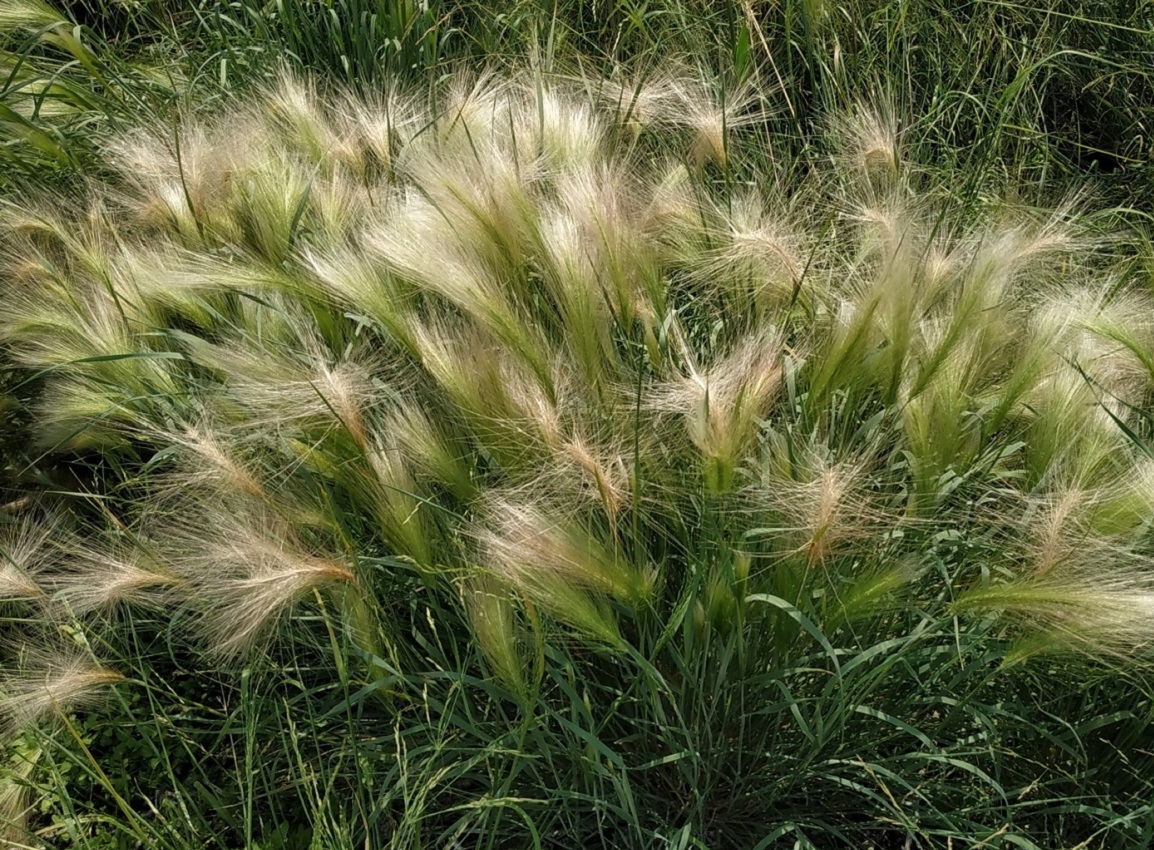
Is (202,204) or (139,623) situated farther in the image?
(202,204)

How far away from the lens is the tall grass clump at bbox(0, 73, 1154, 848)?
57.2 inches

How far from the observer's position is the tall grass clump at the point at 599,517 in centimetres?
145

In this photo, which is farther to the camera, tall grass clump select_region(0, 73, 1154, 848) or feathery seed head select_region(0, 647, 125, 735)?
feathery seed head select_region(0, 647, 125, 735)

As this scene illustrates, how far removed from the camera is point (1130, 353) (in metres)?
1.70

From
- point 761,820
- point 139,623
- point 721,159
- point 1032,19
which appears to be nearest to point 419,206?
point 721,159

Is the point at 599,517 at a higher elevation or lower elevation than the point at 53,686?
higher

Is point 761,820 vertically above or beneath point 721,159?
beneath

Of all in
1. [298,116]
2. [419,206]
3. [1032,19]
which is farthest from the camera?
[1032,19]

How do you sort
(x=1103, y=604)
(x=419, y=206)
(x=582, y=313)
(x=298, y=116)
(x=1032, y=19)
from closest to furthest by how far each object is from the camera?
(x=1103, y=604)
(x=582, y=313)
(x=419, y=206)
(x=298, y=116)
(x=1032, y=19)

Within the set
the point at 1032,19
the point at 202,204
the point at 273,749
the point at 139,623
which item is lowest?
the point at 273,749

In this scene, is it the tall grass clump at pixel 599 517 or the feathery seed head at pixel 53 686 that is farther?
the feathery seed head at pixel 53 686

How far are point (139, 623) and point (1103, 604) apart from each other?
1.42 metres

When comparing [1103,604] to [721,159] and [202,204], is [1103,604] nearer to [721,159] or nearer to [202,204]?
[721,159]

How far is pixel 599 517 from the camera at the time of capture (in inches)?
60.6
